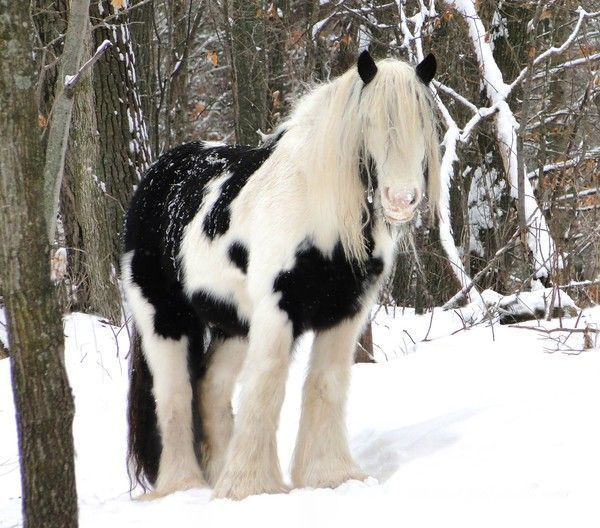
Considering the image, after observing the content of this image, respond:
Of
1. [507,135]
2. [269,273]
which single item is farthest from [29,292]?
[507,135]

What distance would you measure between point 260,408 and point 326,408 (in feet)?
1.21

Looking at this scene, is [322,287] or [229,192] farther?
[229,192]

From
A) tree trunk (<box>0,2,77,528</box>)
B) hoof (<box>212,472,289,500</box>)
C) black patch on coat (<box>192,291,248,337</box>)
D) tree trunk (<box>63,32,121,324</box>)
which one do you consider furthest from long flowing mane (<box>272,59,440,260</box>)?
tree trunk (<box>63,32,121,324</box>)

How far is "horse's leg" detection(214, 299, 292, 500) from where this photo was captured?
3988 millimetres

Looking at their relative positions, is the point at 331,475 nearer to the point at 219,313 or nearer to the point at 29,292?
the point at 219,313

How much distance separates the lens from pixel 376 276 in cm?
418

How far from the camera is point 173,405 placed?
4785 millimetres

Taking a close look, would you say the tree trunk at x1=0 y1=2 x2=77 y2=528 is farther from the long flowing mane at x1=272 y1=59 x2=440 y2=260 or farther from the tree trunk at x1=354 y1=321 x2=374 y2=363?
the tree trunk at x1=354 y1=321 x2=374 y2=363

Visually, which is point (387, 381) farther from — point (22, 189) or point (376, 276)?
point (22, 189)

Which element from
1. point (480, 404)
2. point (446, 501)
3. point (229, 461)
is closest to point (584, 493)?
point (446, 501)

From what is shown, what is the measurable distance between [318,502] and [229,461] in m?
0.62

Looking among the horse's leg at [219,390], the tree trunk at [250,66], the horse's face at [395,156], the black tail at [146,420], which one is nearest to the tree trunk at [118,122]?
the black tail at [146,420]

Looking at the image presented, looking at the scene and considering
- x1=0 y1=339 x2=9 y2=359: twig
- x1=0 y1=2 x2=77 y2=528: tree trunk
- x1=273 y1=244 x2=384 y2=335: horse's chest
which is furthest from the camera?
x1=0 y1=339 x2=9 y2=359: twig

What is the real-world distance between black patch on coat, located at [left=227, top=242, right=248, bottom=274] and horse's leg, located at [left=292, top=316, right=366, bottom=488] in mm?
481
